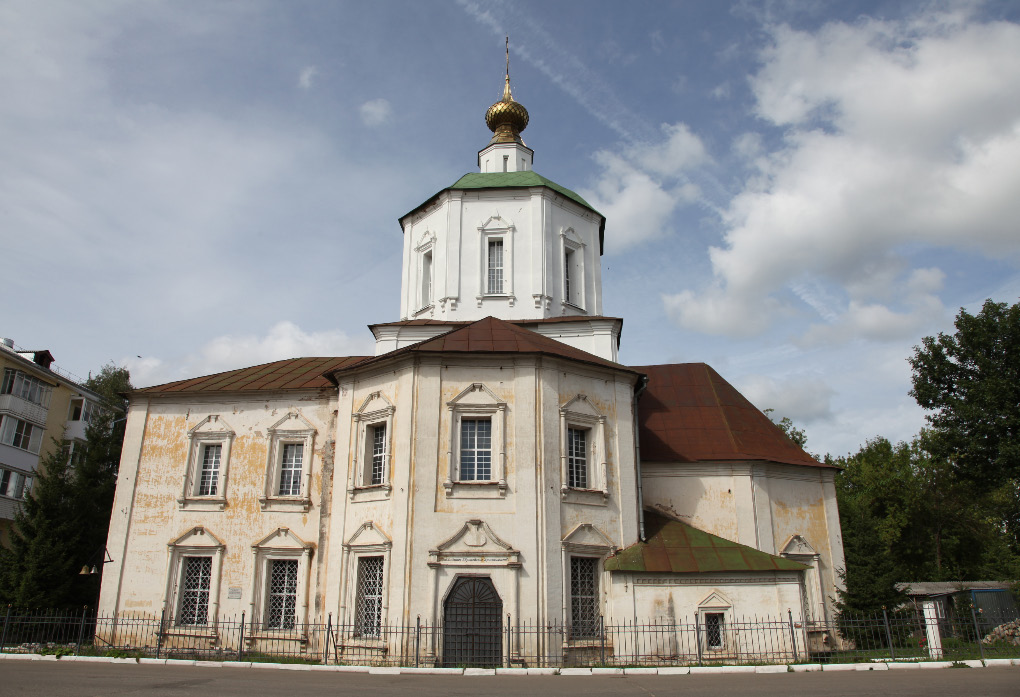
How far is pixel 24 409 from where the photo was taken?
3219 cm

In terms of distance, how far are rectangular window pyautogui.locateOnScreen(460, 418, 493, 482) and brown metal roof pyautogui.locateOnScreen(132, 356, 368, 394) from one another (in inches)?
216

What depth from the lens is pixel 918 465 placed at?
40.5 m

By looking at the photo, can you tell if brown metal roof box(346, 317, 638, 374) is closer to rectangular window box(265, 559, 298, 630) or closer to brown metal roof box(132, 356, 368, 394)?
brown metal roof box(132, 356, 368, 394)

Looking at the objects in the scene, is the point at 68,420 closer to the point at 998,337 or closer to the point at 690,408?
the point at 690,408

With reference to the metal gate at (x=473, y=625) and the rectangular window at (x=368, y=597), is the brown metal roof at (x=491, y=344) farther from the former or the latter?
the metal gate at (x=473, y=625)

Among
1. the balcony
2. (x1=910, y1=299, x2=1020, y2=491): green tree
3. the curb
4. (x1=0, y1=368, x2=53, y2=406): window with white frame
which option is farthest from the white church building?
(x1=0, y1=368, x2=53, y2=406): window with white frame

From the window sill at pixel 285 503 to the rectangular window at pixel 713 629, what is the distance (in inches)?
410

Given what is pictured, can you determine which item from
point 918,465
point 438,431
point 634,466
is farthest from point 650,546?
point 918,465

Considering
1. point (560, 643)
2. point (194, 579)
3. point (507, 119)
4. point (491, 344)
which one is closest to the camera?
point (560, 643)

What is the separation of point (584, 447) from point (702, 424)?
19.4ft

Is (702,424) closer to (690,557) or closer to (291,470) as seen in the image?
(690,557)

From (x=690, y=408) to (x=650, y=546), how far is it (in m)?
6.73

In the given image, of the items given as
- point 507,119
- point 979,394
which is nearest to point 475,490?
point 507,119

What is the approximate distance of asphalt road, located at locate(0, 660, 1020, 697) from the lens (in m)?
9.94
